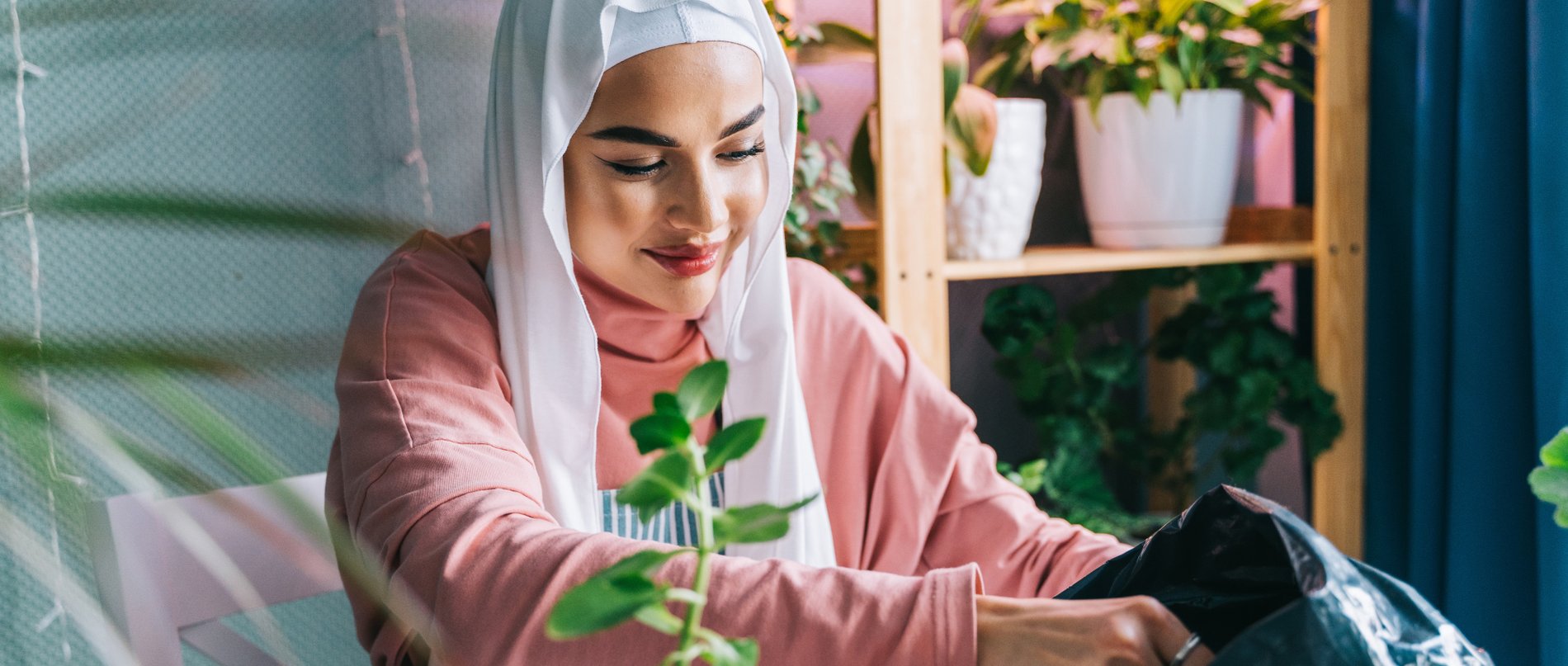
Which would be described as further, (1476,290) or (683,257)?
(1476,290)

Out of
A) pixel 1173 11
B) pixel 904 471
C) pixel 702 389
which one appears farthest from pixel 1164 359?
pixel 702 389

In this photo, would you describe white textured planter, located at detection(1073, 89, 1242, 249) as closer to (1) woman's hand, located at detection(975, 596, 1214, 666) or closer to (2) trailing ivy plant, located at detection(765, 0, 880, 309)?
(2) trailing ivy plant, located at detection(765, 0, 880, 309)

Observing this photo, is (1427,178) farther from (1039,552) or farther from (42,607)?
(42,607)

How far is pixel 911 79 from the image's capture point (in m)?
1.33

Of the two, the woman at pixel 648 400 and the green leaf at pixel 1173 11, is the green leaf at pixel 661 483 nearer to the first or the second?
the woman at pixel 648 400

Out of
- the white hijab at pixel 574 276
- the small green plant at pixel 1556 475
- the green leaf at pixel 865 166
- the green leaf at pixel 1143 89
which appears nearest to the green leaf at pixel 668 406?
the small green plant at pixel 1556 475

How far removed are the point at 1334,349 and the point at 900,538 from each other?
85 cm

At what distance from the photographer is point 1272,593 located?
0.59 m

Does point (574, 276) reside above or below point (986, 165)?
below

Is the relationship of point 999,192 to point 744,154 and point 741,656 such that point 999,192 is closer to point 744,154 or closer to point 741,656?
point 744,154

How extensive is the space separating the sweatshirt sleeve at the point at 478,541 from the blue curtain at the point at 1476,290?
110 cm

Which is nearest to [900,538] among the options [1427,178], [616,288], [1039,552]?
[1039,552]

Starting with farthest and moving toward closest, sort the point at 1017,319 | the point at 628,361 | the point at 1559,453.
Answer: the point at 1017,319 → the point at 628,361 → the point at 1559,453

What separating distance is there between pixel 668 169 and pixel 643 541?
1.22ft
